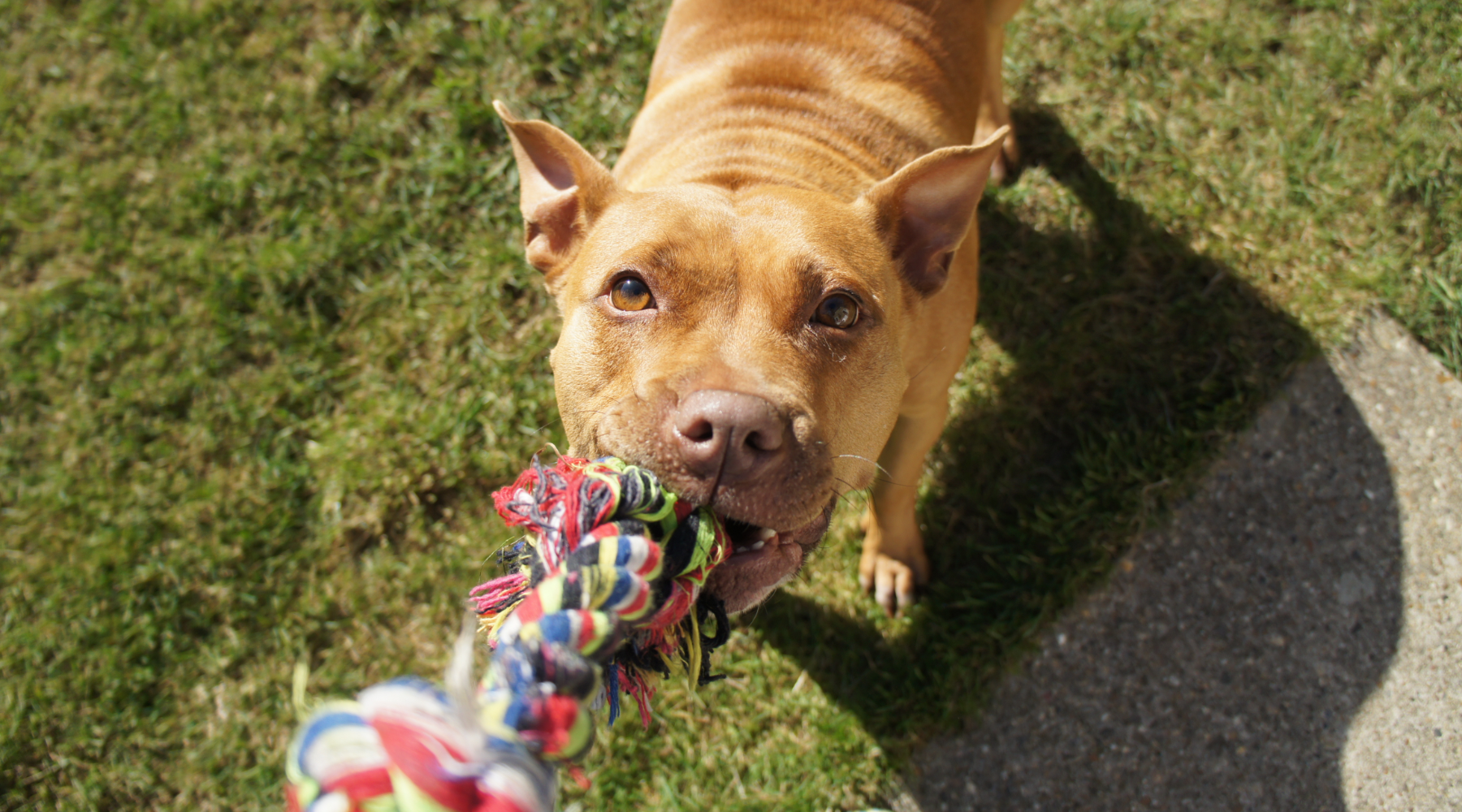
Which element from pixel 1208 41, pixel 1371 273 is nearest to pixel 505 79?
pixel 1208 41

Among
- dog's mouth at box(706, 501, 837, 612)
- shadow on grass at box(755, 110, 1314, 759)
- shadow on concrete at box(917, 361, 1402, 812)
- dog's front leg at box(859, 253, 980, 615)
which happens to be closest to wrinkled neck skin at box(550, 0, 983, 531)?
dog's mouth at box(706, 501, 837, 612)

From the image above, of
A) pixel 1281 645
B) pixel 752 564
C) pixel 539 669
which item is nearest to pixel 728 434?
pixel 752 564

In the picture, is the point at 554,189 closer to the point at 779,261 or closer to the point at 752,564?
the point at 779,261

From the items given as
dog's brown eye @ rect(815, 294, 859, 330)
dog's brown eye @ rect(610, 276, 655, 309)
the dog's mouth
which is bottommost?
the dog's mouth

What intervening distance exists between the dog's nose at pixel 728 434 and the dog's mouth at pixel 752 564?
22cm

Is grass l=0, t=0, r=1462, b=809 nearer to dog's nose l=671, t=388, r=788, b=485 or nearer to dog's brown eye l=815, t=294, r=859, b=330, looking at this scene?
dog's brown eye l=815, t=294, r=859, b=330

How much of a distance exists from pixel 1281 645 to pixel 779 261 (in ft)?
9.93

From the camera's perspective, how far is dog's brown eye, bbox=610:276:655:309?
2.80 meters

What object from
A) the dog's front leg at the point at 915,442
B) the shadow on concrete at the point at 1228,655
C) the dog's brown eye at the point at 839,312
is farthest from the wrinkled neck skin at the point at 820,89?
the shadow on concrete at the point at 1228,655

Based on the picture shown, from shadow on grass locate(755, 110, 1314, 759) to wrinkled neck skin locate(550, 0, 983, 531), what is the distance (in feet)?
4.06

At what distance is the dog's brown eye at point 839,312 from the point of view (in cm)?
281

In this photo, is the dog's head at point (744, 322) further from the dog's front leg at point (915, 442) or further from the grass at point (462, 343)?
the grass at point (462, 343)

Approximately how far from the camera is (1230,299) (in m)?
4.60

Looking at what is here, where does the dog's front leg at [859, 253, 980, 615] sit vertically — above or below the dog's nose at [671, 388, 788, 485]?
below
